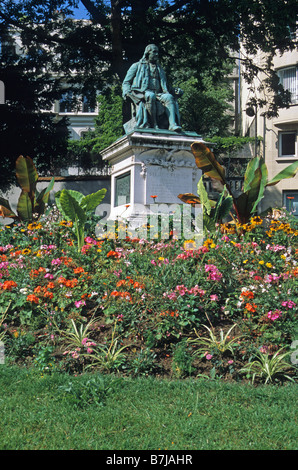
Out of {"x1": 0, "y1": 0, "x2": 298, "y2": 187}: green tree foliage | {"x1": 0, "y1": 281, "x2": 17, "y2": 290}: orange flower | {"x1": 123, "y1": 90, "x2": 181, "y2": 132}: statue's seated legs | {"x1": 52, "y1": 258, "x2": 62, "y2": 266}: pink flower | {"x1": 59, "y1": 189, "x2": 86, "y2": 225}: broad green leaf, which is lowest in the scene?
{"x1": 0, "y1": 281, "x2": 17, "y2": 290}: orange flower

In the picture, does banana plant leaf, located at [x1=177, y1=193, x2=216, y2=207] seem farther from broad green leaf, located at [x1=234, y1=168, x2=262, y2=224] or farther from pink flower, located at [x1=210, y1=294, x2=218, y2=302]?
pink flower, located at [x1=210, y1=294, x2=218, y2=302]

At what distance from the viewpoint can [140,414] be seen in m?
3.07

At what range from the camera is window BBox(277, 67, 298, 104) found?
27.3 metres

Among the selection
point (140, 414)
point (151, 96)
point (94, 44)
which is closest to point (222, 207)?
point (151, 96)

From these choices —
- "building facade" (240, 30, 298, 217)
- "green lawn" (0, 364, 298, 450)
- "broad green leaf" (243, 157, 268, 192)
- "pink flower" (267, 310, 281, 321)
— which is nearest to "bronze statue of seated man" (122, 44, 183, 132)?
"broad green leaf" (243, 157, 268, 192)

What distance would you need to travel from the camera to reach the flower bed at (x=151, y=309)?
4008 mm

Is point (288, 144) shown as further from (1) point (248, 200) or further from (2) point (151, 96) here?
(1) point (248, 200)

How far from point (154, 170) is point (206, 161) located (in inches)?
74.1

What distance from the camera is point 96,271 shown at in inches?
225

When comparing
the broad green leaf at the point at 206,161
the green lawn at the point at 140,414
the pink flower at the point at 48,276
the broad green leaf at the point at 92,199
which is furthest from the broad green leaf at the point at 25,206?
the green lawn at the point at 140,414

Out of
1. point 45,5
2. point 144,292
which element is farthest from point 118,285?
point 45,5

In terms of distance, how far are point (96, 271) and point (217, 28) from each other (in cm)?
1376

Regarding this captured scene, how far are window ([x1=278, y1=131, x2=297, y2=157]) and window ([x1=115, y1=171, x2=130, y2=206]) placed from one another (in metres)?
19.5

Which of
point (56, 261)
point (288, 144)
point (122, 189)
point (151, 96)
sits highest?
point (288, 144)
